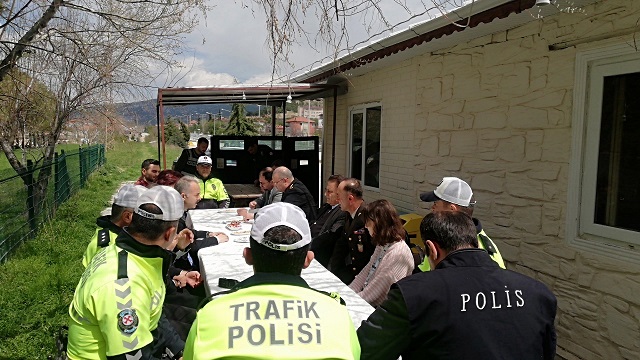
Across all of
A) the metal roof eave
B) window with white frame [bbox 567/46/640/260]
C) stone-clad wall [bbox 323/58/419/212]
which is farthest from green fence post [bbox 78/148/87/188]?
window with white frame [bbox 567/46/640/260]

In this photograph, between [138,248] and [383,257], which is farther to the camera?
[383,257]

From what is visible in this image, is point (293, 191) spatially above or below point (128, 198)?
below

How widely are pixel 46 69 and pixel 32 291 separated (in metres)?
4.73

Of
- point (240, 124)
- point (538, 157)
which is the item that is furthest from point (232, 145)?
point (240, 124)

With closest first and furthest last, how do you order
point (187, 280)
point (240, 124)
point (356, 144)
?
point (187, 280), point (356, 144), point (240, 124)

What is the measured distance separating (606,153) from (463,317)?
2.51 metres

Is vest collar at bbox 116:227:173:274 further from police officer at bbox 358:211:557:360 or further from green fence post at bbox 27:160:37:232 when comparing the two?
green fence post at bbox 27:160:37:232

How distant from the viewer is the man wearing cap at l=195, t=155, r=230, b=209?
21.9 ft

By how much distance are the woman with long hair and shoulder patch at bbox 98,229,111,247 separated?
164cm

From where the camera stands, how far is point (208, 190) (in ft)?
22.6

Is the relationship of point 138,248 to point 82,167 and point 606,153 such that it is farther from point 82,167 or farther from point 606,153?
point 82,167

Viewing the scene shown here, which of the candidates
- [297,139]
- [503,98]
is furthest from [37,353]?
[297,139]

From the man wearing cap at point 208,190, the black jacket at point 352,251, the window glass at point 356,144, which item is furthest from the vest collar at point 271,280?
the window glass at point 356,144

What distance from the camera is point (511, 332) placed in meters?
1.67
